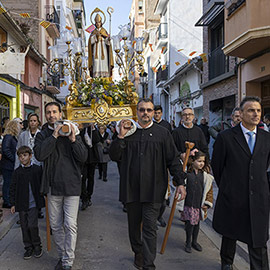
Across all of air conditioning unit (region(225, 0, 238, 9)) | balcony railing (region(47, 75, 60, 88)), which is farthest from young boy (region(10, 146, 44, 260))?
balcony railing (region(47, 75, 60, 88))

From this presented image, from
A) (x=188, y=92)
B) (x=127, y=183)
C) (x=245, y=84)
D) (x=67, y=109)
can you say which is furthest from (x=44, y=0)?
(x=127, y=183)

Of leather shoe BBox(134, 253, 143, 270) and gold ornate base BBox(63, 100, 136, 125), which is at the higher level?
gold ornate base BBox(63, 100, 136, 125)

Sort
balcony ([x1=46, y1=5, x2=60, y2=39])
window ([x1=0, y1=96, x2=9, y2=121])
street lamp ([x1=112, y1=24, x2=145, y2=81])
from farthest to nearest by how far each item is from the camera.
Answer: balcony ([x1=46, y1=5, x2=60, y2=39]) → window ([x1=0, y1=96, x2=9, y2=121]) → street lamp ([x1=112, y1=24, x2=145, y2=81])

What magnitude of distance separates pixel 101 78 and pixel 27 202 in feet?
12.5

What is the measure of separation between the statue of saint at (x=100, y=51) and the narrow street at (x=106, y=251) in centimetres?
331

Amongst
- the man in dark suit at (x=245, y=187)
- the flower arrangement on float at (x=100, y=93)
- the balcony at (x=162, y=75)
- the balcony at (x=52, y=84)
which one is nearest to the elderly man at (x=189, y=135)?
the flower arrangement on float at (x=100, y=93)

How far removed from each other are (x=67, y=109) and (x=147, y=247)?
12.6ft

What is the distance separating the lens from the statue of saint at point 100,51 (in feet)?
26.0

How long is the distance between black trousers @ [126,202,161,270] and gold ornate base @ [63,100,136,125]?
9.59ft

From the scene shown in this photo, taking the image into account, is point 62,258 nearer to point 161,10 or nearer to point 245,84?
point 245,84

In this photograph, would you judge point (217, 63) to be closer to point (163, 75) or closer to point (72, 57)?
point (72, 57)

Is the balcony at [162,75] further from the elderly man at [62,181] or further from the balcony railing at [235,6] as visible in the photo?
the elderly man at [62,181]

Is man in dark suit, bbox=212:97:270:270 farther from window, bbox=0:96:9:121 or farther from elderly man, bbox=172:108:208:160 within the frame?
window, bbox=0:96:9:121

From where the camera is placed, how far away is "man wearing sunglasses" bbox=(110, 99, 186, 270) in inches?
159
